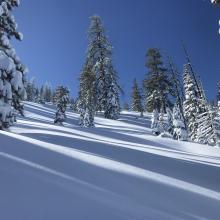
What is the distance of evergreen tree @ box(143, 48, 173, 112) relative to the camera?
36.8 m

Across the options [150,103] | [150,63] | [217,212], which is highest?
[150,63]

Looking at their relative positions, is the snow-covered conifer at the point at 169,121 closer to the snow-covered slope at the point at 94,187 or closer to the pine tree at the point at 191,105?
the pine tree at the point at 191,105

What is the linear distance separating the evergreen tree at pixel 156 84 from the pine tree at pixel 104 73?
27.7ft

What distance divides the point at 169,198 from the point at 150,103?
30568 millimetres

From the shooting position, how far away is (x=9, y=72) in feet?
50.0

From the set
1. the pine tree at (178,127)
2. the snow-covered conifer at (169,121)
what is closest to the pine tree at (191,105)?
the snow-covered conifer at (169,121)

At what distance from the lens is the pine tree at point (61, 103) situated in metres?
47.4

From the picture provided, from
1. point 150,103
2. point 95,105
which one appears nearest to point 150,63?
point 150,103

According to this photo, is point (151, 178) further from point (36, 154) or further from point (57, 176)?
point (36, 154)

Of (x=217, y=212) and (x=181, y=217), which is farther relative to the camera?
(x=217, y=212)

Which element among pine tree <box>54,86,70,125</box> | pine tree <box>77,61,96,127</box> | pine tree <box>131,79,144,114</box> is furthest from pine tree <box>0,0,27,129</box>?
pine tree <box>131,79,144,114</box>

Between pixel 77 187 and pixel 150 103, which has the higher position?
pixel 150 103

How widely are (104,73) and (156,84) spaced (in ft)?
35.8

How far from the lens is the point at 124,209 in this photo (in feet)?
19.1
